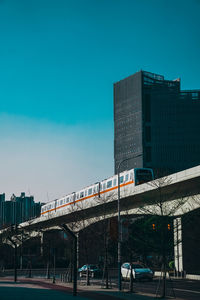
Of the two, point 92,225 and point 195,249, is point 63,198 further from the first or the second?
point 195,249

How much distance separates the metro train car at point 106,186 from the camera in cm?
5131

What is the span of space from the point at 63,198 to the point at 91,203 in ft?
61.2

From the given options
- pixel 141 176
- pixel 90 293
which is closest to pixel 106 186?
pixel 141 176

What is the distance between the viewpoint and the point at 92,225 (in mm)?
63531

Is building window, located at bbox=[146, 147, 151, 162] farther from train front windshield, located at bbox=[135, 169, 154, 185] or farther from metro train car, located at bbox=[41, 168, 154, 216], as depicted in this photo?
train front windshield, located at bbox=[135, 169, 154, 185]

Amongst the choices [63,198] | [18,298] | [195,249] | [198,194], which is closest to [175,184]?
[198,194]

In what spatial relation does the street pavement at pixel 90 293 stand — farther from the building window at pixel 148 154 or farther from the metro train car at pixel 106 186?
the building window at pixel 148 154

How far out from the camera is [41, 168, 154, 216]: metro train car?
51.3 meters

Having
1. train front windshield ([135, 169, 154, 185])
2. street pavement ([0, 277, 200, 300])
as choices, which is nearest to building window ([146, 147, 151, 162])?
train front windshield ([135, 169, 154, 185])

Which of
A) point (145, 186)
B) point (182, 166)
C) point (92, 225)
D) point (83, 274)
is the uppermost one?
point (182, 166)

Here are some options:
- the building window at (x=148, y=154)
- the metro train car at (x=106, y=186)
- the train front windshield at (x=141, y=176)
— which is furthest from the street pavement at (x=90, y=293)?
the building window at (x=148, y=154)

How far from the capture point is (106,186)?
56.4 m

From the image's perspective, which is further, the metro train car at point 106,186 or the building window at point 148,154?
the building window at point 148,154

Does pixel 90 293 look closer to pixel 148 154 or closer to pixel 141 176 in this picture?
pixel 141 176
